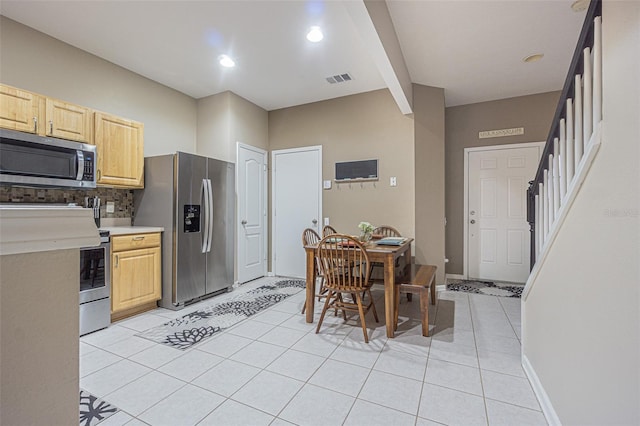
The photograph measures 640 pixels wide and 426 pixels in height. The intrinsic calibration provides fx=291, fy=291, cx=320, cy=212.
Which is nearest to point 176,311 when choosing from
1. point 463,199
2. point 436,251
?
point 436,251

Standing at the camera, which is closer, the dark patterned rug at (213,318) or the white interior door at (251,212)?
the dark patterned rug at (213,318)

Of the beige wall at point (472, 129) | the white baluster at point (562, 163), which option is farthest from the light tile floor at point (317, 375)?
the beige wall at point (472, 129)

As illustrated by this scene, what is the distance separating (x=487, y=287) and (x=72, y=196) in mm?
5345

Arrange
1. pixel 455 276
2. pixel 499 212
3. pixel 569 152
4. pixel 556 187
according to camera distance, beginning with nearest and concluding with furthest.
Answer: pixel 569 152
pixel 556 187
pixel 499 212
pixel 455 276

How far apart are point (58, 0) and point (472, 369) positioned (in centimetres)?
438

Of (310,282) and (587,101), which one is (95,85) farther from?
(587,101)

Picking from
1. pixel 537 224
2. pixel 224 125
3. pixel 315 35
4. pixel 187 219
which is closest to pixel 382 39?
pixel 315 35

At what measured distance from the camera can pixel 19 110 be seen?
2.48 meters

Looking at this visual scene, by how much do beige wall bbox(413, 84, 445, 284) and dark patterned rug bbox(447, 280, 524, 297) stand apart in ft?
1.47

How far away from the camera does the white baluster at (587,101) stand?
139 centimetres

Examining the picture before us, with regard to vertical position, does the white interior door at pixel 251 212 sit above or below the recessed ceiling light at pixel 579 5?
below

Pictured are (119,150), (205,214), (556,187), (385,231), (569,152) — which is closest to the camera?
(569,152)

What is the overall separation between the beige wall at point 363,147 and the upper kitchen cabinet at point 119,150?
87.6 inches

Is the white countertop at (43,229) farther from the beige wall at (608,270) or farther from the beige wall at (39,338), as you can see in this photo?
the beige wall at (608,270)
